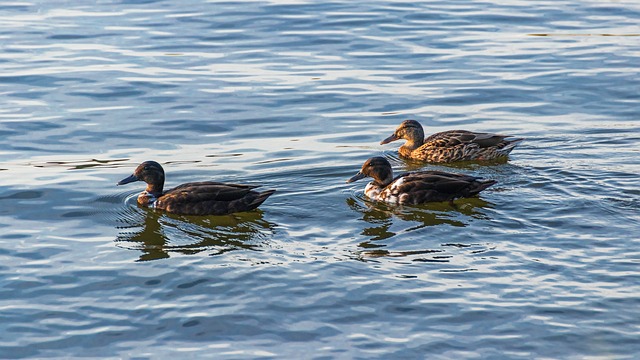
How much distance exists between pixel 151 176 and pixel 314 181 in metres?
2.01

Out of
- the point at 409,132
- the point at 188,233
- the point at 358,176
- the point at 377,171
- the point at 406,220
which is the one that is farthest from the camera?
the point at 409,132

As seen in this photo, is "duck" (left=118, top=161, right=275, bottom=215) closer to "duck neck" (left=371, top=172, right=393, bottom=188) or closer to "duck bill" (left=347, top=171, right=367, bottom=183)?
"duck bill" (left=347, top=171, right=367, bottom=183)

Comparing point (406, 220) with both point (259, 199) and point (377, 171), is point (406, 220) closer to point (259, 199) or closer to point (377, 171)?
point (377, 171)

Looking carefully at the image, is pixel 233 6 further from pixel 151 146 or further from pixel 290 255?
pixel 290 255

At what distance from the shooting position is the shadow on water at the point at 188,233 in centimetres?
1214

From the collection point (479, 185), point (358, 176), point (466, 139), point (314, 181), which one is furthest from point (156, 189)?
point (466, 139)

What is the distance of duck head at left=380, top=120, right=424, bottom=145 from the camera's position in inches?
651

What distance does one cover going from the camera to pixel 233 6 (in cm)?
2694

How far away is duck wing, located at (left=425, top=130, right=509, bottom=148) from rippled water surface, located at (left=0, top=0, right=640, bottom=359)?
0.35 metres

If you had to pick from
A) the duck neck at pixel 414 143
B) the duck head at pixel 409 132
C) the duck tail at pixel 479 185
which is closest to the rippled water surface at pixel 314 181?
the duck tail at pixel 479 185

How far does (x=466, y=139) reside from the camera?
1595 centimetres

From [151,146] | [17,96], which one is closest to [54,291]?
[151,146]

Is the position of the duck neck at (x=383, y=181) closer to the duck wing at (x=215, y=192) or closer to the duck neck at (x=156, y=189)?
the duck wing at (x=215, y=192)

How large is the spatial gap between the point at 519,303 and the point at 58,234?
206 inches
